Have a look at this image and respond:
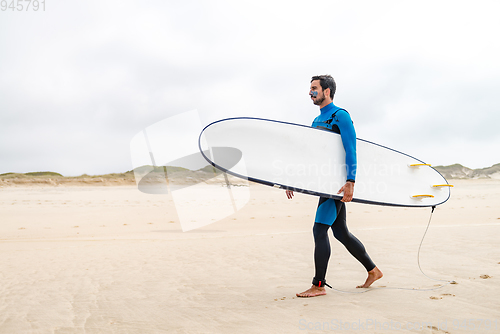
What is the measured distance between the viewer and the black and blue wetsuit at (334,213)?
306 cm

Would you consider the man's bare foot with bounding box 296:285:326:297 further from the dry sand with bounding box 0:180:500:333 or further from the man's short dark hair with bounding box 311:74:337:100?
the man's short dark hair with bounding box 311:74:337:100

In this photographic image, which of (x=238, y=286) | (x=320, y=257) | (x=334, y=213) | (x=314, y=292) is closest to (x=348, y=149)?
(x=334, y=213)

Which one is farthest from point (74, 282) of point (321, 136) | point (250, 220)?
point (250, 220)

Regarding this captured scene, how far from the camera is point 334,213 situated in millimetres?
3082

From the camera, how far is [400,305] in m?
2.74

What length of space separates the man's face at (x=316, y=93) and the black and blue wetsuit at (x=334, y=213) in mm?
93

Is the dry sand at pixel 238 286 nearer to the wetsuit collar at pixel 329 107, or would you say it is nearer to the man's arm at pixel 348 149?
the man's arm at pixel 348 149

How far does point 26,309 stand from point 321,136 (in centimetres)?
286

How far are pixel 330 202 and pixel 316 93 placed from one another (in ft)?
3.07

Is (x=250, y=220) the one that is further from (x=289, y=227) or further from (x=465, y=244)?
(x=465, y=244)

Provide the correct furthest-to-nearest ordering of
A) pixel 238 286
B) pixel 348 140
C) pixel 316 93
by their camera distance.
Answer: pixel 238 286 < pixel 316 93 < pixel 348 140

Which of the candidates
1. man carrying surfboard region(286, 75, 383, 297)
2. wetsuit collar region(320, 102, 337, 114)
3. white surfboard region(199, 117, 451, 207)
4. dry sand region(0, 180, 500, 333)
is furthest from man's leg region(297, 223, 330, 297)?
wetsuit collar region(320, 102, 337, 114)

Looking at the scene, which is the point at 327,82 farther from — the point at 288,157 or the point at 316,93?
the point at 288,157

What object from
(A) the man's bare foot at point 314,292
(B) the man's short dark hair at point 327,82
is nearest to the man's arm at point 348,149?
(B) the man's short dark hair at point 327,82
